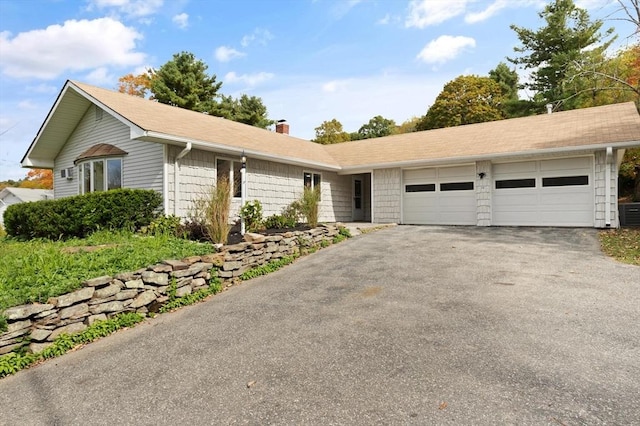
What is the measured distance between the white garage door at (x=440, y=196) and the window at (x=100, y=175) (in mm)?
10312

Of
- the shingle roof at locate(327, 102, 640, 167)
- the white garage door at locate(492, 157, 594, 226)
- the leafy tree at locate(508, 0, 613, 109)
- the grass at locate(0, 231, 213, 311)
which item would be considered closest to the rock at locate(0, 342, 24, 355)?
the grass at locate(0, 231, 213, 311)

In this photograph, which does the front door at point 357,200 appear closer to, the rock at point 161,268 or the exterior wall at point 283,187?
the exterior wall at point 283,187

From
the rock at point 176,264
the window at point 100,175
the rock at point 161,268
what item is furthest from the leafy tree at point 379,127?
the rock at point 161,268

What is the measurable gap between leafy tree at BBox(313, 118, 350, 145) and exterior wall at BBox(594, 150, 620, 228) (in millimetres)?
26619

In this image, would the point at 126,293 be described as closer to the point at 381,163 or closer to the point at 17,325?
the point at 17,325

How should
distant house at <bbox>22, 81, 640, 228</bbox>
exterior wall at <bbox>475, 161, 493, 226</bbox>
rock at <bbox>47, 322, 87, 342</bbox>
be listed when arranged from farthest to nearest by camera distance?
exterior wall at <bbox>475, 161, 493, 226</bbox> → distant house at <bbox>22, 81, 640, 228</bbox> → rock at <bbox>47, 322, 87, 342</bbox>

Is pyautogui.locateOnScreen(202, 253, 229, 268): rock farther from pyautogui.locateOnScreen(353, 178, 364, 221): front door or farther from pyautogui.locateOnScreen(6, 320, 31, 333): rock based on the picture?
pyautogui.locateOnScreen(353, 178, 364, 221): front door

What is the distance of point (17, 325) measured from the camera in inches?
164

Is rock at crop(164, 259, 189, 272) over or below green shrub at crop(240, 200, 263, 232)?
below

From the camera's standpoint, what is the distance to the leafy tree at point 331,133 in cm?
3638

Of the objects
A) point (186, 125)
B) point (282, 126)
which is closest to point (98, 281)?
point (186, 125)

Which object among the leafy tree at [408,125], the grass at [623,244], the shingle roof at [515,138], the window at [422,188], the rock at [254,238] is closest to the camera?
the grass at [623,244]

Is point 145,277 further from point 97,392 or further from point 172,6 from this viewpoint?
point 172,6

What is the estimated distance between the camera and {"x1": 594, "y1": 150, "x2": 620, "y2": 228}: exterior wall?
10.9m
